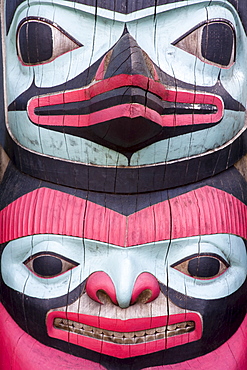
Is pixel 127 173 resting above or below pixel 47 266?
above

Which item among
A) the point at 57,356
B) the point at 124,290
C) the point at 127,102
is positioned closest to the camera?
the point at 127,102

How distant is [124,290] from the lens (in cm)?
244

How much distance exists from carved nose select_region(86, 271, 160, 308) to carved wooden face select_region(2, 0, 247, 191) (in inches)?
21.6

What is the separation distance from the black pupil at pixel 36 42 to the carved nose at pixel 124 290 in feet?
3.63

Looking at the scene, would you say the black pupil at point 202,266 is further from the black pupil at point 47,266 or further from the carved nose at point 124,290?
the black pupil at point 47,266

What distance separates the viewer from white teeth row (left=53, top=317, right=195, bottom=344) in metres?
2.56

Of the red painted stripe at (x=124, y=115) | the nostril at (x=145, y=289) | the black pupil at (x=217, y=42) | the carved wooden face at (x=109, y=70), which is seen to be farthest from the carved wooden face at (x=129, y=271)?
the black pupil at (x=217, y=42)

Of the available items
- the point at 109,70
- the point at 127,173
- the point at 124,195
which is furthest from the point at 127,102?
the point at 124,195

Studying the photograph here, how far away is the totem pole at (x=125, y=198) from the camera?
2.45 metres

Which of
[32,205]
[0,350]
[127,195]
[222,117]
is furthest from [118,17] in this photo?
[0,350]

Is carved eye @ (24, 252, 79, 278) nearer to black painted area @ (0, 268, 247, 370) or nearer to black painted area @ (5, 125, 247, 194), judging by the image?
black painted area @ (0, 268, 247, 370)

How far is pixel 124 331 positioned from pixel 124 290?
9.4 inches

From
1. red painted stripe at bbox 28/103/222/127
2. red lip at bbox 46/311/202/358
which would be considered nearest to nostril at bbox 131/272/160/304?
red lip at bbox 46/311/202/358

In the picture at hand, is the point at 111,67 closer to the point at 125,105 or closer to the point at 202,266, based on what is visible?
the point at 125,105
